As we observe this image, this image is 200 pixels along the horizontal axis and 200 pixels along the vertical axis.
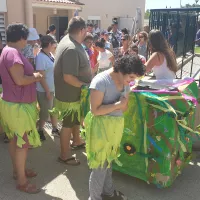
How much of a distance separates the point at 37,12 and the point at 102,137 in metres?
17.1

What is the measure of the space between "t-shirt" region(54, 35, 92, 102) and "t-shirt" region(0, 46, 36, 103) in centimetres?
39

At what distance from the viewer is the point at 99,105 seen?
2268mm

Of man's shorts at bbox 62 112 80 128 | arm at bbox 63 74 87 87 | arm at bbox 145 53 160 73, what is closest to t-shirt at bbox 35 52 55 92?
man's shorts at bbox 62 112 80 128

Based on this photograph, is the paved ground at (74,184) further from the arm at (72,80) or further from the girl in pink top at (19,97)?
the arm at (72,80)

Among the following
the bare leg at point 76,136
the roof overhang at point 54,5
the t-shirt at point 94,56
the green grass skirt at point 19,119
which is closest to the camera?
the green grass skirt at point 19,119

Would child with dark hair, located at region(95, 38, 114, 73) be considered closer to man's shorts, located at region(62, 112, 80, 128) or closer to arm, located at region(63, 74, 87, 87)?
man's shorts, located at region(62, 112, 80, 128)

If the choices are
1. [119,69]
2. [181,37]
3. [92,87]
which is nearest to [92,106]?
[92,87]

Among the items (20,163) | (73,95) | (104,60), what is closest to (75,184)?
(20,163)

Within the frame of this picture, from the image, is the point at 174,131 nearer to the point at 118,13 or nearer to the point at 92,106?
the point at 92,106

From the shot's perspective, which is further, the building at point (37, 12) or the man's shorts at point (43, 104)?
the building at point (37, 12)

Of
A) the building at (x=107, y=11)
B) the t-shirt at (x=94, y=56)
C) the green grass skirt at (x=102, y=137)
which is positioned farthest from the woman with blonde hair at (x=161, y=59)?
the building at (x=107, y=11)

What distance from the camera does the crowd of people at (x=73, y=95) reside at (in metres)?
2.29

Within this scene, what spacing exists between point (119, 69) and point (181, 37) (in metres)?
5.47

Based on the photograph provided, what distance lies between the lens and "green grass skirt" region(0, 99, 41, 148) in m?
2.72
